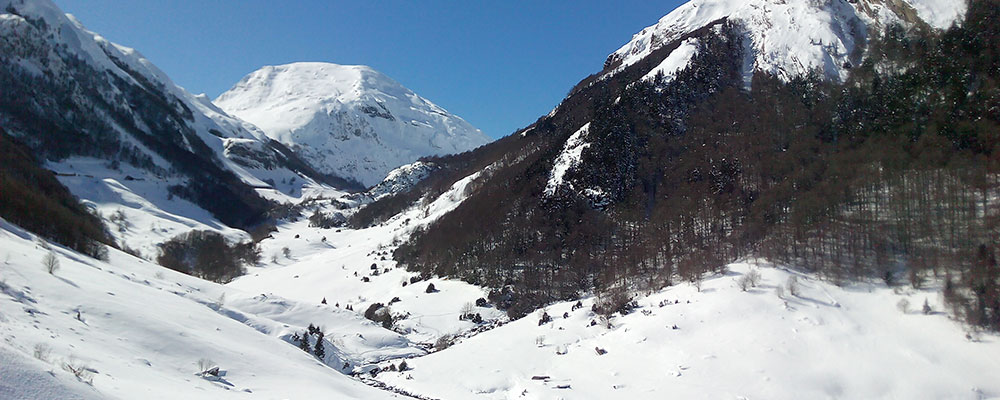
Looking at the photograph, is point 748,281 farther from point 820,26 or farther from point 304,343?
point 820,26

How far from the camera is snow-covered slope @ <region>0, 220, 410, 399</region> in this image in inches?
449

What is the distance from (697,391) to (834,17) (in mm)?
81510

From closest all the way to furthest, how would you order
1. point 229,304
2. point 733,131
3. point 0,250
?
point 0,250 < point 229,304 < point 733,131

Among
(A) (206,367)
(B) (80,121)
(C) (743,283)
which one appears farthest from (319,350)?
(B) (80,121)

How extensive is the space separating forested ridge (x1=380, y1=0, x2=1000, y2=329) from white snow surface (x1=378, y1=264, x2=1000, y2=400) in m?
3.60

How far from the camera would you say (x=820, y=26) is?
83625 mm

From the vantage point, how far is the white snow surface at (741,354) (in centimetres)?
2967

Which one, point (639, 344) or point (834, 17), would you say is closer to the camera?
point (639, 344)

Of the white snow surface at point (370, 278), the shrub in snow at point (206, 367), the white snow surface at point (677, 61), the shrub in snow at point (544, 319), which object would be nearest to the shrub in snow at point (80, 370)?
the shrub in snow at point (206, 367)

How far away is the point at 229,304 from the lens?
34.1m

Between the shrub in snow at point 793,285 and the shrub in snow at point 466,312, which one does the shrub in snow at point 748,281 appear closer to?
the shrub in snow at point 793,285

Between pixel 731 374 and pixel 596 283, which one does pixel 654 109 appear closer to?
pixel 596 283

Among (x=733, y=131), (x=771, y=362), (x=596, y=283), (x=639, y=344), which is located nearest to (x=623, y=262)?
(x=596, y=283)

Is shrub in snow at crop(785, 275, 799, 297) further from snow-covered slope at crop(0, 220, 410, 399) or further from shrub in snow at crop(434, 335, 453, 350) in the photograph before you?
snow-covered slope at crop(0, 220, 410, 399)
